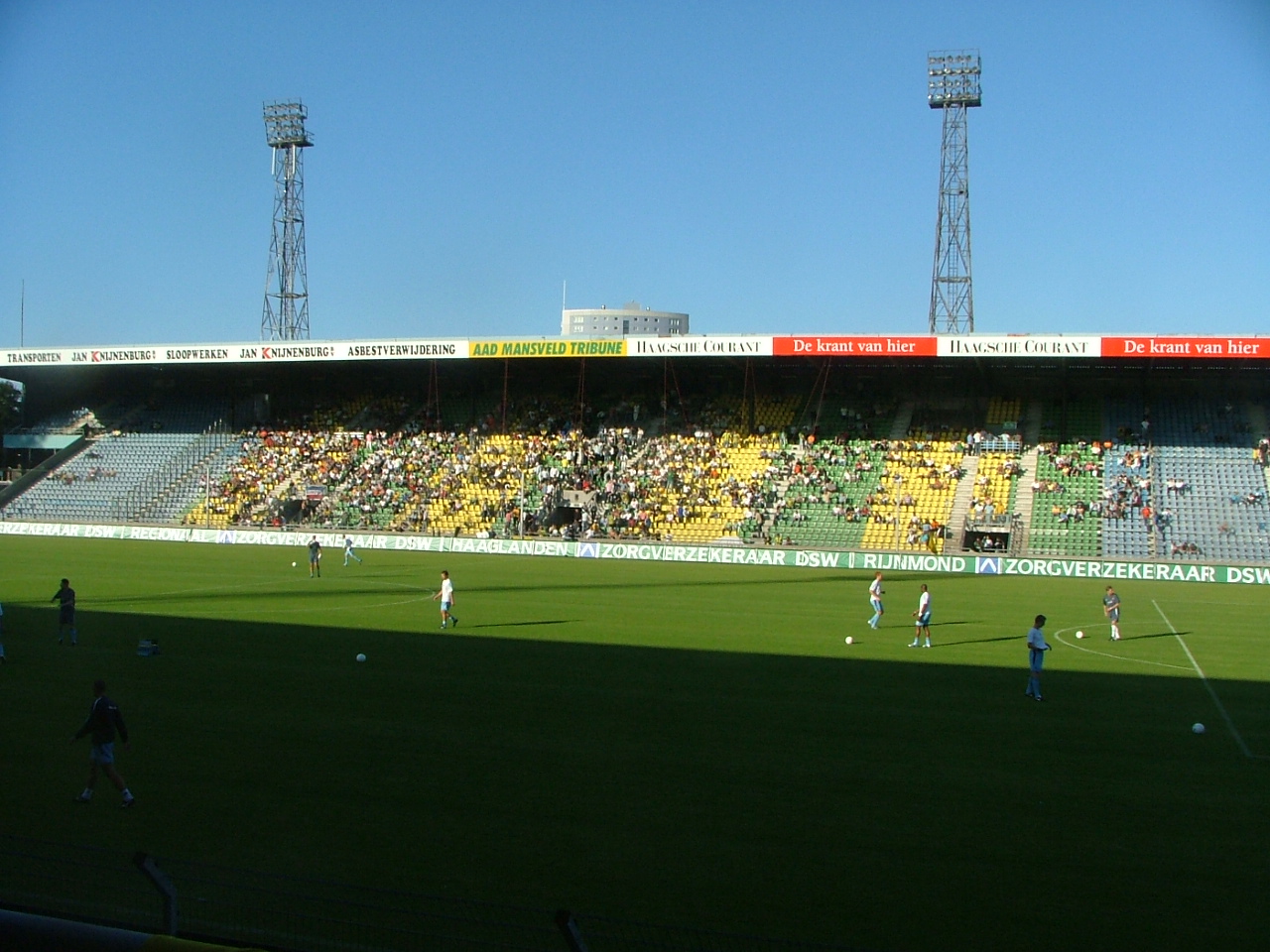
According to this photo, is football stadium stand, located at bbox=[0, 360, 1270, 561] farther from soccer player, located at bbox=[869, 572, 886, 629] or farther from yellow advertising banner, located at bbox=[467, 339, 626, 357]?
soccer player, located at bbox=[869, 572, 886, 629]

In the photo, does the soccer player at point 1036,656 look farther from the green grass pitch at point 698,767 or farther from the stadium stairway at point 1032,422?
the stadium stairway at point 1032,422

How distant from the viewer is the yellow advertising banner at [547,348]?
6147 cm

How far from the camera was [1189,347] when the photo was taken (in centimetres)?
5438

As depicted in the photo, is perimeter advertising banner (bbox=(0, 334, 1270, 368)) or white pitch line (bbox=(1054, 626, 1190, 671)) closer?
white pitch line (bbox=(1054, 626, 1190, 671))

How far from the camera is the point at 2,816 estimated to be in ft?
43.0

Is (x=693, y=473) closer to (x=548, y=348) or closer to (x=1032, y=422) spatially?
(x=548, y=348)

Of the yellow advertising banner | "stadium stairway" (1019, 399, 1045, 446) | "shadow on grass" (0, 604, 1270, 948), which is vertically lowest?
"shadow on grass" (0, 604, 1270, 948)

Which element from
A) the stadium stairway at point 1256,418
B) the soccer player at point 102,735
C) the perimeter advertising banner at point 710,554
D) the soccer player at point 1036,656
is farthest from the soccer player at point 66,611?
the stadium stairway at point 1256,418

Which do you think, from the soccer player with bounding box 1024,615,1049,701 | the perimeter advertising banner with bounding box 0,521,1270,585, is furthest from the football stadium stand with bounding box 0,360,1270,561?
the soccer player with bounding box 1024,615,1049,701

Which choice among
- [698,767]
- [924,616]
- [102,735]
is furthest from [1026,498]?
[102,735]

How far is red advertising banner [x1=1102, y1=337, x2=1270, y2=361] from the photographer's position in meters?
53.8

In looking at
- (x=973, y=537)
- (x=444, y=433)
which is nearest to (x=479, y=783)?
(x=973, y=537)

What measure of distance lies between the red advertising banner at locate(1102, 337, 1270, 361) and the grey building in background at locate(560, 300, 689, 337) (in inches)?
2567

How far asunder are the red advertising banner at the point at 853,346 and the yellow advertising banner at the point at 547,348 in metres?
8.41
